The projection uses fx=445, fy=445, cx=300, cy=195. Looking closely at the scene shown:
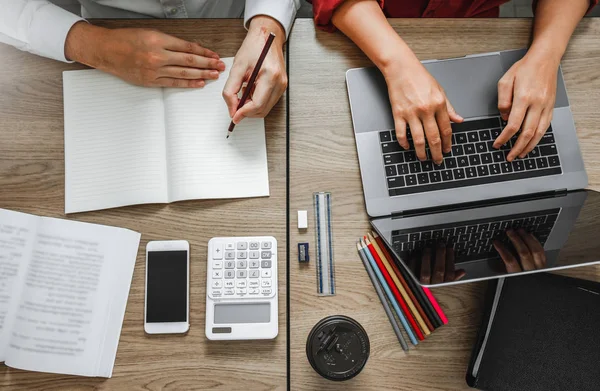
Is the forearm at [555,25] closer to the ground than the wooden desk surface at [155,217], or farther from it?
farther from it

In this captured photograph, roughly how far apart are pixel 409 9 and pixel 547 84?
371 mm

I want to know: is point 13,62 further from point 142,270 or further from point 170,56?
point 142,270

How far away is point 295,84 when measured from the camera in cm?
83

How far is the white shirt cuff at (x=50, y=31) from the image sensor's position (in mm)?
790

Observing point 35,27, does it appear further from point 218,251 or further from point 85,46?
point 218,251

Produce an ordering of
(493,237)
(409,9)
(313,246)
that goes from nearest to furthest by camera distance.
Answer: (493,237)
(313,246)
(409,9)

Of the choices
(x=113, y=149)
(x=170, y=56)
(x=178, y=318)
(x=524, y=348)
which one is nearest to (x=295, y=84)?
(x=170, y=56)

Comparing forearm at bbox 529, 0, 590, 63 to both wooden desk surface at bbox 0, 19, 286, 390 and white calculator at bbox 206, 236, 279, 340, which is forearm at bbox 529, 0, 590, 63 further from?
white calculator at bbox 206, 236, 279, 340

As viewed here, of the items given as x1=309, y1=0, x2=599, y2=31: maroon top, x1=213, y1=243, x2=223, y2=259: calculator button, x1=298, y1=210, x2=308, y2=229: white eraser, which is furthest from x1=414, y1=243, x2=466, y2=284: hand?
x1=309, y1=0, x2=599, y2=31: maroon top

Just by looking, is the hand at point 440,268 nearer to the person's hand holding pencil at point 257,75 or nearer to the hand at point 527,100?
the hand at point 527,100

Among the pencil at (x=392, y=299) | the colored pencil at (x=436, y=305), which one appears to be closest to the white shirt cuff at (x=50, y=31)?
the pencil at (x=392, y=299)

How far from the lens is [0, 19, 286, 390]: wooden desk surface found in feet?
2.42

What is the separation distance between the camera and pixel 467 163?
2.55 ft

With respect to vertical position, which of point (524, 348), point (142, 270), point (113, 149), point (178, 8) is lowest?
point (524, 348)
